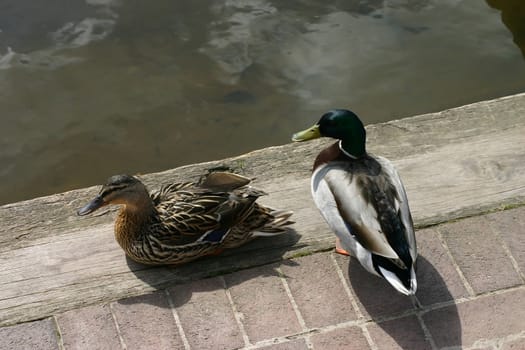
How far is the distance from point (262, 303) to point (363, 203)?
2.09 feet

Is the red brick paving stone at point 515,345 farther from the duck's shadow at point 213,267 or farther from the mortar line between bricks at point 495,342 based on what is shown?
the duck's shadow at point 213,267

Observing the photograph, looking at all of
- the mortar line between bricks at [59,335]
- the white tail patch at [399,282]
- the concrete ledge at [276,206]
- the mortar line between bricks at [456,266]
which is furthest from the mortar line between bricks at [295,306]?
the mortar line between bricks at [59,335]

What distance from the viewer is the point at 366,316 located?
12.2 ft

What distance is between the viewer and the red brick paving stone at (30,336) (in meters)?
3.61

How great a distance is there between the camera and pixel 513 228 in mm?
4074

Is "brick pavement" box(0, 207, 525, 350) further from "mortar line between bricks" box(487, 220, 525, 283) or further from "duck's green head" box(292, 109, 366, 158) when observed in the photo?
"duck's green head" box(292, 109, 366, 158)

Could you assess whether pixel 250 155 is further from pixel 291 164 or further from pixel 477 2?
pixel 477 2

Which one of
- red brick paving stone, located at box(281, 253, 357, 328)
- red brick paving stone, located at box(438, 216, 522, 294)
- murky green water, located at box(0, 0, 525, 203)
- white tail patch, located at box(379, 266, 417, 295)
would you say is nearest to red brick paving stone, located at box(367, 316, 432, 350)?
red brick paving stone, located at box(281, 253, 357, 328)

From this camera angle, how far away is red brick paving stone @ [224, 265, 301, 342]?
366 cm

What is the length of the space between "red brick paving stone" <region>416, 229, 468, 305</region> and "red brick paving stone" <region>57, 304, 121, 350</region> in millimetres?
1372

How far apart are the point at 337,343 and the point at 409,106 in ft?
8.99

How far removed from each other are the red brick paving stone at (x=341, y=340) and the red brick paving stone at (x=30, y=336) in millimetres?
1121

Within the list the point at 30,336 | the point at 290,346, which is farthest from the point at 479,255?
the point at 30,336

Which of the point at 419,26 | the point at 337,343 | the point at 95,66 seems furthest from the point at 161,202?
the point at 419,26
